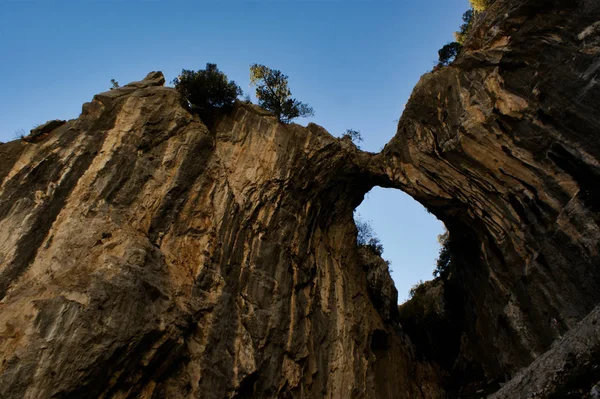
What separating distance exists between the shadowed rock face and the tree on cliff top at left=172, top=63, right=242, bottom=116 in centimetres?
154

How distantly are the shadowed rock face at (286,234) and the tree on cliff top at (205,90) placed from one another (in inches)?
60.6

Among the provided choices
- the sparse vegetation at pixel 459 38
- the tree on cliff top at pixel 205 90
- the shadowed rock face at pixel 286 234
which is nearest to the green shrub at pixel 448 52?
the sparse vegetation at pixel 459 38

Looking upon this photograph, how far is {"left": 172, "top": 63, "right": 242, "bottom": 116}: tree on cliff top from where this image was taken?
26.6 metres

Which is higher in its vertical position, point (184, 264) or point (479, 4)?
point (479, 4)

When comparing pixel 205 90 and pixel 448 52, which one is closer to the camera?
pixel 205 90

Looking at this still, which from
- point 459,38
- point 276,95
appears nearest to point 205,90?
point 276,95

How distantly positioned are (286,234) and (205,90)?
10587 millimetres

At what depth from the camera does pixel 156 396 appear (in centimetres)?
1559

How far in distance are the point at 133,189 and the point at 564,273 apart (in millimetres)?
18865

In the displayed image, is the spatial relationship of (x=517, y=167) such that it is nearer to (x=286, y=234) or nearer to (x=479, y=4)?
(x=286, y=234)

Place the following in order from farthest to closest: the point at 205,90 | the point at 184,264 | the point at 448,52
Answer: the point at 448,52, the point at 205,90, the point at 184,264

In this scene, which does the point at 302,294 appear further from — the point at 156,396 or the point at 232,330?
the point at 156,396

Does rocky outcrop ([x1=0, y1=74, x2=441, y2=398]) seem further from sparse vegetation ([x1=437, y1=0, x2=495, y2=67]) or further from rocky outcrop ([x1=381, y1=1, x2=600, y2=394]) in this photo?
sparse vegetation ([x1=437, y1=0, x2=495, y2=67])

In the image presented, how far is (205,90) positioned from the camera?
87.2 ft
